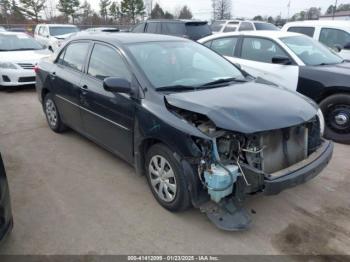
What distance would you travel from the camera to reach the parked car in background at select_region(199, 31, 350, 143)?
5.33m

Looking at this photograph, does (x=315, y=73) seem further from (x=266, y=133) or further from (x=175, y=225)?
(x=175, y=225)

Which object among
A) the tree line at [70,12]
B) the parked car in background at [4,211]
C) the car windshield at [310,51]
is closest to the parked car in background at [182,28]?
the car windshield at [310,51]

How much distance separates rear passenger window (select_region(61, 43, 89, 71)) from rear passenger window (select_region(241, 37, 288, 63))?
3.22 metres

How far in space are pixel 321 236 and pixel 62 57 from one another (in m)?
4.28

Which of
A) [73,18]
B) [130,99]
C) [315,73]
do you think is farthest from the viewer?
[73,18]

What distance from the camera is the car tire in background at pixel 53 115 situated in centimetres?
544

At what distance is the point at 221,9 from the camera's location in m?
54.9

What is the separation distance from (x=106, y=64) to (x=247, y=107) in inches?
74.1

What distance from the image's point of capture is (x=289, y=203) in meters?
3.63

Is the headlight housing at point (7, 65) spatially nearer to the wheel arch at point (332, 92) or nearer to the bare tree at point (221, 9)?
the wheel arch at point (332, 92)

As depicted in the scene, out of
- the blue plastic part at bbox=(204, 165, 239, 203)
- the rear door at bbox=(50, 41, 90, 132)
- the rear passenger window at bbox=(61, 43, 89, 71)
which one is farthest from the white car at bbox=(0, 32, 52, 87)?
the blue plastic part at bbox=(204, 165, 239, 203)

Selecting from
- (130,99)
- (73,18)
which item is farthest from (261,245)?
(73,18)

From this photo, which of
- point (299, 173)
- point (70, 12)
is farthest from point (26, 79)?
point (70, 12)

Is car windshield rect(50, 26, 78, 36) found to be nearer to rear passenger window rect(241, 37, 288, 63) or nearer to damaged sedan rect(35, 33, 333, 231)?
rear passenger window rect(241, 37, 288, 63)
